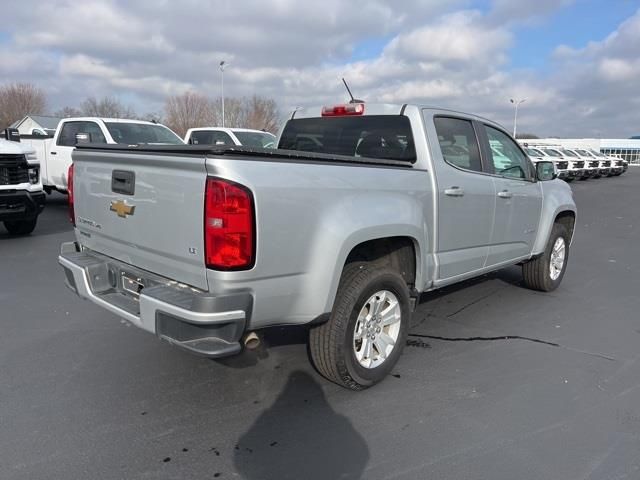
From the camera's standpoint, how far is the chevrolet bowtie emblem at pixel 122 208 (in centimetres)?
308

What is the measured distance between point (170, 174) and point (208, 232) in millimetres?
438

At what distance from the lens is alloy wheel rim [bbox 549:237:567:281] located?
5.81m

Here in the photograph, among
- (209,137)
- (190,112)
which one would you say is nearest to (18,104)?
(190,112)

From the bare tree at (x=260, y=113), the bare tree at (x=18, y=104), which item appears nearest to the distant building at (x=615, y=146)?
the bare tree at (x=260, y=113)

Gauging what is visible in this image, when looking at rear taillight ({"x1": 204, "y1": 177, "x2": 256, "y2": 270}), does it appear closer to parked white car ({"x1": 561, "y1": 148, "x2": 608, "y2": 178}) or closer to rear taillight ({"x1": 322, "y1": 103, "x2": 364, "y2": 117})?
rear taillight ({"x1": 322, "y1": 103, "x2": 364, "y2": 117})

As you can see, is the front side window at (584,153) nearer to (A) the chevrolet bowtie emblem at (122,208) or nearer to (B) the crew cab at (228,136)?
(B) the crew cab at (228,136)

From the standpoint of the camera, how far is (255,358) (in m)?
3.88

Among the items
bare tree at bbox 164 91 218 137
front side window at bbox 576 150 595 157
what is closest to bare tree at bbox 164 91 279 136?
bare tree at bbox 164 91 218 137

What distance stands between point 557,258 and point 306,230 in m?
4.27

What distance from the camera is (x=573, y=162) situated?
27.2 m

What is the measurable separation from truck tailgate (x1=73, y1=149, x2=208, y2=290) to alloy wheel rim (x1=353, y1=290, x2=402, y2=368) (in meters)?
1.19

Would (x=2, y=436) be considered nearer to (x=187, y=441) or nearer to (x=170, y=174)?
(x=187, y=441)

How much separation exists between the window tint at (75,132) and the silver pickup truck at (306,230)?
7.24 meters

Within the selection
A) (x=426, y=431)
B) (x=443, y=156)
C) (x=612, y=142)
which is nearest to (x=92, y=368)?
(x=426, y=431)
